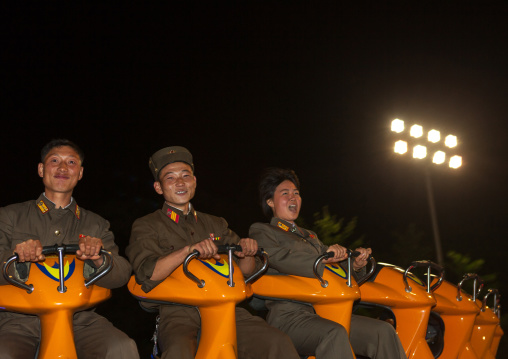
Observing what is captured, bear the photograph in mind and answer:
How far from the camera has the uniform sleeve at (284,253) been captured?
3787 mm

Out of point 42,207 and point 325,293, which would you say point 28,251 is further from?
point 325,293

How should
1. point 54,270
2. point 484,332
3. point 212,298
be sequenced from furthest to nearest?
1. point 484,332
2. point 212,298
3. point 54,270

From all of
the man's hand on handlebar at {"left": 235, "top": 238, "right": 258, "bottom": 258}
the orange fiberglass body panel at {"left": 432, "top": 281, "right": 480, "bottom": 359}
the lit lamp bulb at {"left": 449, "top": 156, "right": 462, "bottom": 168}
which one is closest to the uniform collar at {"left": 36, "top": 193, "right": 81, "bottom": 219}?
the man's hand on handlebar at {"left": 235, "top": 238, "right": 258, "bottom": 258}

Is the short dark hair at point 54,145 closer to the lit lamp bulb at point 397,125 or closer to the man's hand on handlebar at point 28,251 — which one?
the man's hand on handlebar at point 28,251

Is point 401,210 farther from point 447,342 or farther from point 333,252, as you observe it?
point 333,252

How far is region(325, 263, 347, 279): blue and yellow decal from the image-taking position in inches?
151

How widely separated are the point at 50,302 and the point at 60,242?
2.11 feet

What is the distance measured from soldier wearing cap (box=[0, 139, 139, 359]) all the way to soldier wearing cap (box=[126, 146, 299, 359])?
167 millimetres

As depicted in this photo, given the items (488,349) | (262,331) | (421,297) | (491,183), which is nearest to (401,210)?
(491,183)

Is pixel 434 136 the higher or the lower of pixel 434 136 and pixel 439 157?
the higher

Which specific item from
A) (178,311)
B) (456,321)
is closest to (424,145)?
(456,321)

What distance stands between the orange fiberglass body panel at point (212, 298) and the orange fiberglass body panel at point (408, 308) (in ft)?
4.41

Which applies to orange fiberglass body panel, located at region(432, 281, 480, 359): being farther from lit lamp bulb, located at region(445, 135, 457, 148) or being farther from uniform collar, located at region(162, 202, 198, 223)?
lit lamp bulb, located at region(445, 135, 457, 148)

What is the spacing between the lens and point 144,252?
344cm
